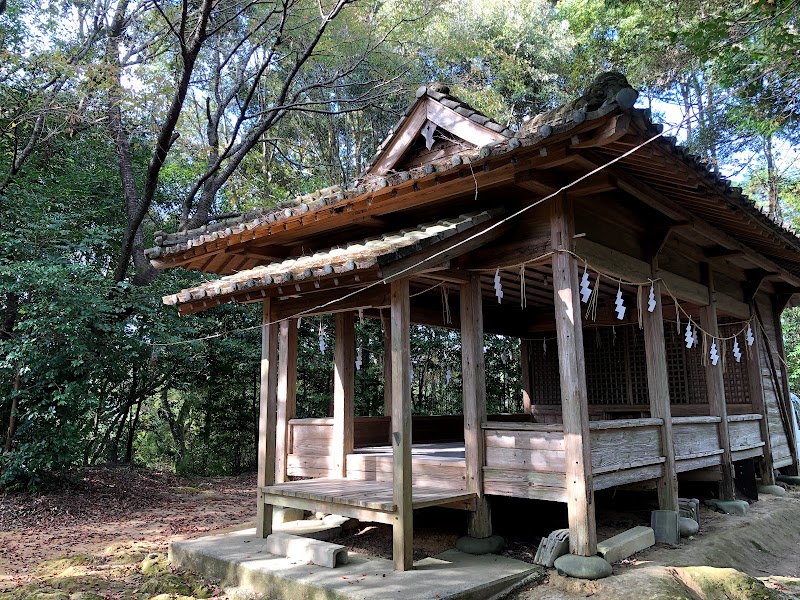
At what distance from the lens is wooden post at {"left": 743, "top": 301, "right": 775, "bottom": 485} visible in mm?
9469

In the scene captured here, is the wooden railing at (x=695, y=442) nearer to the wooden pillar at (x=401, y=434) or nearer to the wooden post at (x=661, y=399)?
the wooden post at (x=661, y=399)

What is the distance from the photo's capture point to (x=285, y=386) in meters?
7.27

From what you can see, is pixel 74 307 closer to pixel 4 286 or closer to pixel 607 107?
pixel 4 286

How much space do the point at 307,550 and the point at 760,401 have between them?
320 inches

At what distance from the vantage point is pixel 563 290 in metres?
5.49

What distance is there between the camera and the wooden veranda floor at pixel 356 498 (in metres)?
5.09

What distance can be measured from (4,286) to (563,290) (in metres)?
8.68

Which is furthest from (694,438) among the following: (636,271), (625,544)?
(625,544)

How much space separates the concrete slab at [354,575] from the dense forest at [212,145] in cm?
274

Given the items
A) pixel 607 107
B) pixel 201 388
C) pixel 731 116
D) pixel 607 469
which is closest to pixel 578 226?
pixel 607 107

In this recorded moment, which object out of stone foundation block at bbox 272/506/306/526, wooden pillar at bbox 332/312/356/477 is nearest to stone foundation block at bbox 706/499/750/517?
wooden pillar at bbox 332/312/356/477

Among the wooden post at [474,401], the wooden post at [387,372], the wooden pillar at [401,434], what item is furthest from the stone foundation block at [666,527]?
the wooden post at [387,372]

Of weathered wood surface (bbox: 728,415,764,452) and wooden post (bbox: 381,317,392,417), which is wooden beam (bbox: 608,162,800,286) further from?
wooden post (bbox: 381,317,392,417)

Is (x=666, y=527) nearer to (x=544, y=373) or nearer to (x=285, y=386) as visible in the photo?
(x=285, y=386)
